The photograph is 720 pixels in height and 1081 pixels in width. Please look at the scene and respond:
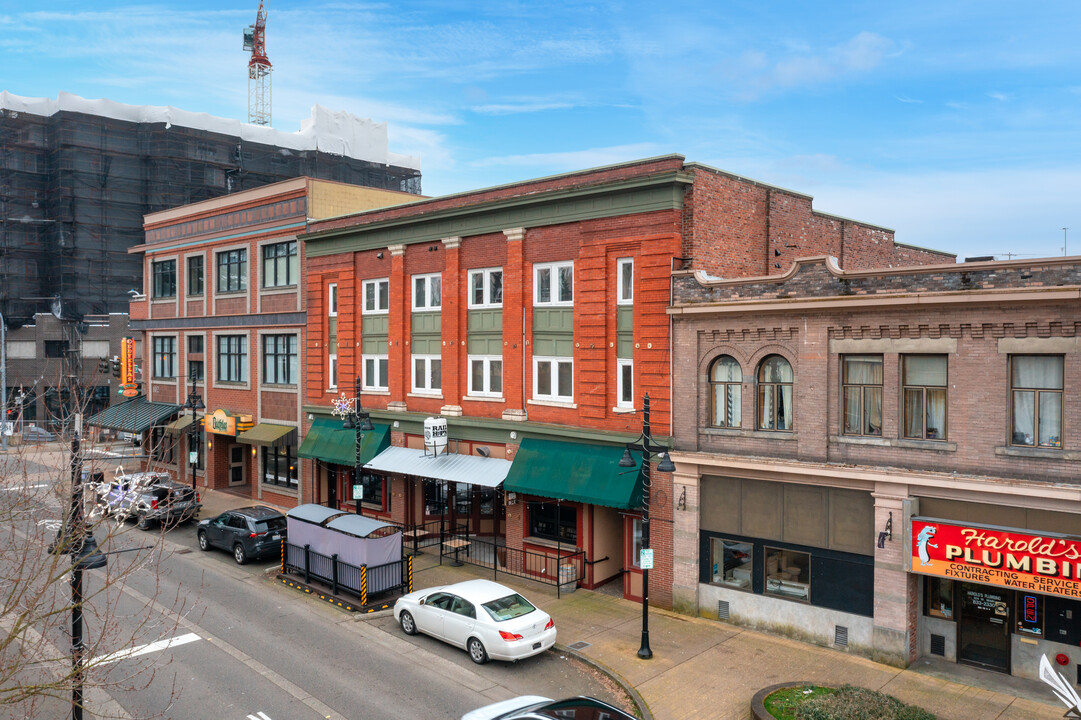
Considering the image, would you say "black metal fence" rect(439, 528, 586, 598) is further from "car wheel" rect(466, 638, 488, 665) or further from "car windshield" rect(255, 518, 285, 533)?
"car windshield" rect(255, 518, 285, 533)

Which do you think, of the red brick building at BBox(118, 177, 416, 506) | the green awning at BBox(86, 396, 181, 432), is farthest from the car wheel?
the green awning at BBox(86, 396, 181, 432)

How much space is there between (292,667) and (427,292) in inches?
599

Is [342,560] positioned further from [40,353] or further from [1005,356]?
[40,353]

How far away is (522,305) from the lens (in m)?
25.1

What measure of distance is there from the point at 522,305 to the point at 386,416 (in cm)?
853

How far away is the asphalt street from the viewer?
14930mm

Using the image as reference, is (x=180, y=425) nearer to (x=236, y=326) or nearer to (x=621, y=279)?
(x=236, y=326)

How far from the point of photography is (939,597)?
1728 centimetres

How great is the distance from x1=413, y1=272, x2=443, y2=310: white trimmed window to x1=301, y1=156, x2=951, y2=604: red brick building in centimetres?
6

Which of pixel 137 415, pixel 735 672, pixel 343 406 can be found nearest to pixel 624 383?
pixel 735 672

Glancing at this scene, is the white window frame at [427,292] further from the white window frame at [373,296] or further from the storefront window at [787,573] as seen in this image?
the storefront window at [787,573]

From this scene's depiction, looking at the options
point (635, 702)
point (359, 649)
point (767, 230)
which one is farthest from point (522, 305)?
point (635, 702)

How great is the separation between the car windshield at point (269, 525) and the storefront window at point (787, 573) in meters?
16.3

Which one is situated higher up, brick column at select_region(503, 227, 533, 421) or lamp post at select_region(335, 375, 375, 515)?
brick column at select_region(503, 227, 533, 421)
